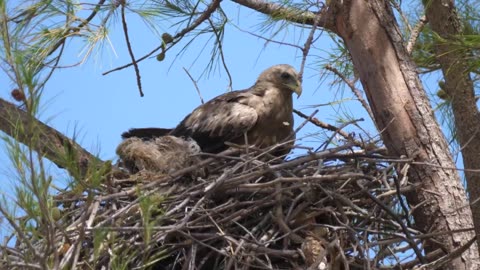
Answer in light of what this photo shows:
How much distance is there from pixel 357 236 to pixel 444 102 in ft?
4.50

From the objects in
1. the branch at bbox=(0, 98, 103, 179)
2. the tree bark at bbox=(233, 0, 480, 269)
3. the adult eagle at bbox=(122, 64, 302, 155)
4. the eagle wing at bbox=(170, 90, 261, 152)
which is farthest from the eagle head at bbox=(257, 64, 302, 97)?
the branch at bbox=(0, 98, 103, 179)

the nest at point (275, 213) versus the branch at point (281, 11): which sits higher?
the branch at point (281, 11)

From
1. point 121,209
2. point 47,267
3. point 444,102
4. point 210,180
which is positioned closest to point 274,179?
point 210,180

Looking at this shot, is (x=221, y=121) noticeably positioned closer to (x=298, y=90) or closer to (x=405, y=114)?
(x=298, y=90)

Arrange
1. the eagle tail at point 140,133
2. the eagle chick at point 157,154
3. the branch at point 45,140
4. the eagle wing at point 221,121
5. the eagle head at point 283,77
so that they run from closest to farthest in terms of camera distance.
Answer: the branch at point 45,140
the eagle chick at point 157,154
the eagle wing at point 221,121
the eagle tail at point 140,133
the eagle head at point 283,77

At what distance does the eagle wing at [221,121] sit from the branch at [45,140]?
59.7 inches

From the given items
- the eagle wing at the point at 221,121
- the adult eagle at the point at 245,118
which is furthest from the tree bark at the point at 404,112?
the eagle wing at the point at 221,121

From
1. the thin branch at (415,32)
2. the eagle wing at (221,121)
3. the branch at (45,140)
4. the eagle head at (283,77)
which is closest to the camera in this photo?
the branch at (45,140)

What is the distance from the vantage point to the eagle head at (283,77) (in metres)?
7.41

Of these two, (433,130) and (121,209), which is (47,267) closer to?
(121,209)

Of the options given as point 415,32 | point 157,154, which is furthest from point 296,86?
point 415,32

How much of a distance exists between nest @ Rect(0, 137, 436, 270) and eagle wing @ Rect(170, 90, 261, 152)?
1.20 meters

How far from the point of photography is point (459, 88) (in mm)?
5594

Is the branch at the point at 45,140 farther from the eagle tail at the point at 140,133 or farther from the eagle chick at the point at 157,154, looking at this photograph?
the eagle tail at the point at 140,133
